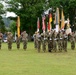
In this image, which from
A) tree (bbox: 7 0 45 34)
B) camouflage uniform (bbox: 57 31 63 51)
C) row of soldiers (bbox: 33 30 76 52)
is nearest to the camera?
row of soldiers (bbox: 33 30 76 52)

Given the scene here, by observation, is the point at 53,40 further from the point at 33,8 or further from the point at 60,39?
the point at 33,8

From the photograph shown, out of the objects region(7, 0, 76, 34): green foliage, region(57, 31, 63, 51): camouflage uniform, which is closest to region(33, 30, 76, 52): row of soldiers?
region(57, 31, 63, 51): camouflage uniform

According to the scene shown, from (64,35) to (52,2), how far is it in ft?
121

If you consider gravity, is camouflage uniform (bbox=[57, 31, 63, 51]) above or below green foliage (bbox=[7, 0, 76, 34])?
below

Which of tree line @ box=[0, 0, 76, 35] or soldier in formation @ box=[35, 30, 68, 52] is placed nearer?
soldier in formation @ box=[35, 30, 68, 52]

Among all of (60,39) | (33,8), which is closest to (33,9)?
(33,8)

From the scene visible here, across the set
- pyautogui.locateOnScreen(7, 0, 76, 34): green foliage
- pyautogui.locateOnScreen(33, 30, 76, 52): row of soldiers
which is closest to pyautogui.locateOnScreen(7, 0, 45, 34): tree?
pyautogui.locateOnScreen(7, 0, 76, 34): green foliage

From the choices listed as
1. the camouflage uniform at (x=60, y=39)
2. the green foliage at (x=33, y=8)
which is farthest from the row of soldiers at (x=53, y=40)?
the green foliage at (x=33, y=8)

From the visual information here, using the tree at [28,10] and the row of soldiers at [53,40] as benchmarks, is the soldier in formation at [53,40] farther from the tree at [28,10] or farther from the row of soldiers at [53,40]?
the tree at [28,10]

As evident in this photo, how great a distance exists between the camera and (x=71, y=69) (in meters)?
13.3

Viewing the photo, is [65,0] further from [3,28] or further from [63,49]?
[63,49]

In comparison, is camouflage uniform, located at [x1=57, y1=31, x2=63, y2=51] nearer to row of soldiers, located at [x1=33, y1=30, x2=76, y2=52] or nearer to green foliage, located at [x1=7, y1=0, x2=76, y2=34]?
row of soldiers, located at [x1=33, y1=30, x2=76, y2=52]

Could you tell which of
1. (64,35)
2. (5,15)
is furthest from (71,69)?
(5,15)

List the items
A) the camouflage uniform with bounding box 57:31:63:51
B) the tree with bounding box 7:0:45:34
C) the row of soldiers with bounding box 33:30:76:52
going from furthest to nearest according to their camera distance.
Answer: the tree with bounding box 7:0:45:34
the camouflage uniform with bounding box 57:31:63:51
the row of soldiers with bounding box 33:30:76:52
